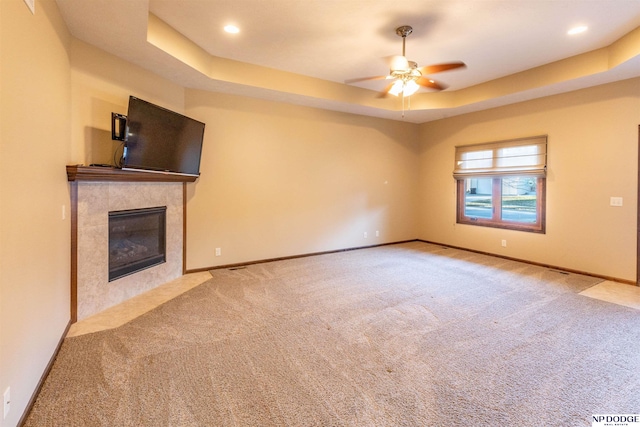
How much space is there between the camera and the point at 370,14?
9.85 ft

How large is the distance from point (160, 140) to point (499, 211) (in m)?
5.69

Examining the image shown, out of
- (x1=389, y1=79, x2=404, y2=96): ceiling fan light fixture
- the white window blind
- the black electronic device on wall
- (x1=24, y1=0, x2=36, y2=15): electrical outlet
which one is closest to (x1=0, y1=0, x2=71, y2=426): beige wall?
(x1=24, y1=0, x2=36, y2=15): electrical outlet

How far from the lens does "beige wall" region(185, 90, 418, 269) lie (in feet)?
15.0

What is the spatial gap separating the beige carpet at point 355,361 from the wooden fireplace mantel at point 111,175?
145cm

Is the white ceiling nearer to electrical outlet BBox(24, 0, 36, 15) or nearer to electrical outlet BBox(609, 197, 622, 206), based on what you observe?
electrical outlet BBox(24, 0, 36, 15)

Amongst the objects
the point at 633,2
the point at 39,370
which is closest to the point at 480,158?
the point at 633,2

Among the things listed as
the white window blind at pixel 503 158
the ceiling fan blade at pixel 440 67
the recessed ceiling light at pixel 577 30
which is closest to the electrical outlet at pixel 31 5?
the ceiling fan blade at pixel 440 67

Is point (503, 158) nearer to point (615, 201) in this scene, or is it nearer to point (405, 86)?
point (615, 201)

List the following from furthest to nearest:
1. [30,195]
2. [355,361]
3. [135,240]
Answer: [135,240] < [355,361] < [30,195]

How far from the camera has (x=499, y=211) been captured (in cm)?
560

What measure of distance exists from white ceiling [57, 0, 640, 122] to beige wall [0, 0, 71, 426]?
0.62 metres

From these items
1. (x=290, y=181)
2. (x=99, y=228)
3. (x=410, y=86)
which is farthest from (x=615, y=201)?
(x=99, y=228)

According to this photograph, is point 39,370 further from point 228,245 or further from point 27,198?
point 228,245

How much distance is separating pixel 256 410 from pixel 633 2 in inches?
184
